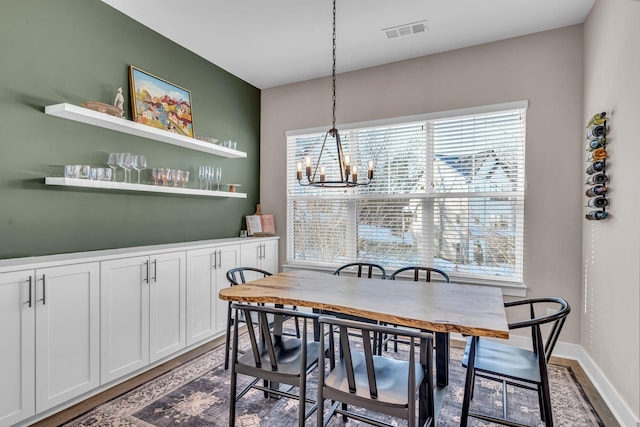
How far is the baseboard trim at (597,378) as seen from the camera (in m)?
2.19

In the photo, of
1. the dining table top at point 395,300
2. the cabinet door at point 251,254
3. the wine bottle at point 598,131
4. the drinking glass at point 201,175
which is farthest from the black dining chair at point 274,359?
the wine bottle at point 598,131

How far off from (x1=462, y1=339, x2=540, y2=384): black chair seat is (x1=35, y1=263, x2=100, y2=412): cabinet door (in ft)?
8.15

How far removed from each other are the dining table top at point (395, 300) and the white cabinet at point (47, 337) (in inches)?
38.7

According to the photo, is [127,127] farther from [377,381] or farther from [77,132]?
[377,381]

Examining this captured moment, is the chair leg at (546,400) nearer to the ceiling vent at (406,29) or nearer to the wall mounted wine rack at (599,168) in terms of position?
the wall mounted wine rack at (599,168)

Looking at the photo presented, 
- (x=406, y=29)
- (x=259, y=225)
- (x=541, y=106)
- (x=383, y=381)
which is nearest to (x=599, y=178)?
(x=541, y=106)

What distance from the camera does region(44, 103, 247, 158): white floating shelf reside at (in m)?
2.51

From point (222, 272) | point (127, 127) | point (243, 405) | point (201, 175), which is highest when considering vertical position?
point (127, 127)

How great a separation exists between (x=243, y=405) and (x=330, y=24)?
10.5 feet

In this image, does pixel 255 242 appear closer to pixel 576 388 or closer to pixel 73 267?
pixel 73 267

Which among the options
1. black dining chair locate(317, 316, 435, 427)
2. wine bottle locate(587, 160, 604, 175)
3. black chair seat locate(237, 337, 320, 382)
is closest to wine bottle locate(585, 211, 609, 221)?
wine bottle locate(587, 160, 604, 175)

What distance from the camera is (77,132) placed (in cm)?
276

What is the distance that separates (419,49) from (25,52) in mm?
3359

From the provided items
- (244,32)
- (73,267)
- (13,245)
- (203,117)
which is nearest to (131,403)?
(73,267)
